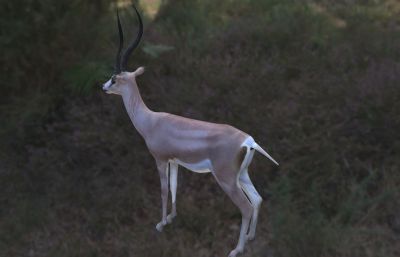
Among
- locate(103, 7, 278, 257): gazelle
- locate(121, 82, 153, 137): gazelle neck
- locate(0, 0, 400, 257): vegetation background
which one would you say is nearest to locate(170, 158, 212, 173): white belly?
locate(103, 7, 278, 257): gazelle

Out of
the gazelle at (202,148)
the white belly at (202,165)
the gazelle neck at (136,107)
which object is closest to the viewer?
the gazelle at (202,148)

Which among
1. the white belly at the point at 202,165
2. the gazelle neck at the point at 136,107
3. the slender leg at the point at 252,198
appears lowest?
the slender leg at the point at 252,198

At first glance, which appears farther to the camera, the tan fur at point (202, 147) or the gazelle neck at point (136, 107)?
the gazelle neck at point (136, 107)

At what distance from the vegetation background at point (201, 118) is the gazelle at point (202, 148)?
1796mm

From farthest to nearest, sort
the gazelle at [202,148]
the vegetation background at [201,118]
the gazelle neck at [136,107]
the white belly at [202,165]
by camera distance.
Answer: the vegetation background at [201,118] → the gazelle neck at [136,107] → the white belly at [202,165] → the gazelle at [202,148]

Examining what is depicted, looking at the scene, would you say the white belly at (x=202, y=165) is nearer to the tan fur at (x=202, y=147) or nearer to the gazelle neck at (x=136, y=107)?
the tan fur at (x=202, y=147)

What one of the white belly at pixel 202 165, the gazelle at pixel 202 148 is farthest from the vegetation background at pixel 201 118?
the white belly at pixel 202 165

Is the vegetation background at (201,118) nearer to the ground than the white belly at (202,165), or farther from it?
nearer to the ground

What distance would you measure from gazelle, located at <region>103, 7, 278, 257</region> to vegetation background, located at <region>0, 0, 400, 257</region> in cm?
180

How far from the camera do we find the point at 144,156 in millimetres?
8883

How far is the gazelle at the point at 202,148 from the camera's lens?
17.3ft

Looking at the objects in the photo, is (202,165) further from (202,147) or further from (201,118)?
(201,118)

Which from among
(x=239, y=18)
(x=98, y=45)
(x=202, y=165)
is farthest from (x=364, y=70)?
(x=202, y=165)

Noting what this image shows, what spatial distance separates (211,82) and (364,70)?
7.12ft
